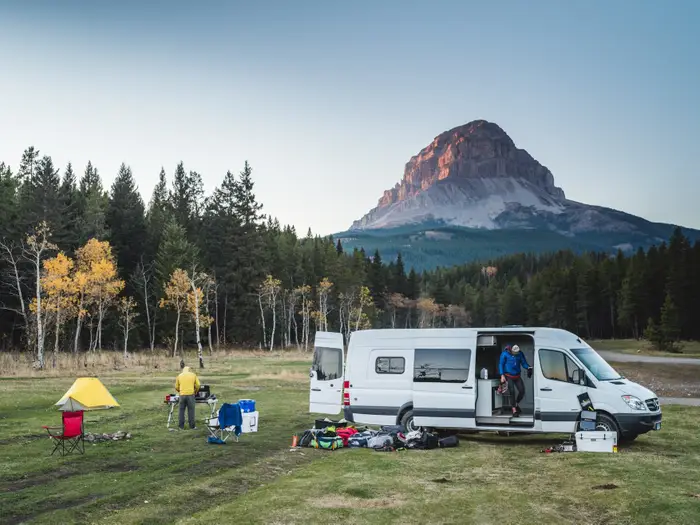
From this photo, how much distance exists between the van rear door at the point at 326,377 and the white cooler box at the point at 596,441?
8696 millimetres

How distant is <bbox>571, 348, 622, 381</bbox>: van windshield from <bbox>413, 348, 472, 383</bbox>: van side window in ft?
9.06

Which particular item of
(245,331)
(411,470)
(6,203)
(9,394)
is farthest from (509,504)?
(245,331)

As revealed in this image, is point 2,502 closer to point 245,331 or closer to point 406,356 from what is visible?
point 406,356

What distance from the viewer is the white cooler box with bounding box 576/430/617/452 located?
45.7 ft

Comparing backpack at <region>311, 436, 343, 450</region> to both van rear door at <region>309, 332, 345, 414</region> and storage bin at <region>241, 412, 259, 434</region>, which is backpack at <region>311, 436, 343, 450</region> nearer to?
storage bin at <region>241, 412, 259, 434</region>

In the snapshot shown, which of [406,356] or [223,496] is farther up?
[406,356]

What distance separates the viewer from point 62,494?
10.3 metres

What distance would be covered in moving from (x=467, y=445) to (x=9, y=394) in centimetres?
1881

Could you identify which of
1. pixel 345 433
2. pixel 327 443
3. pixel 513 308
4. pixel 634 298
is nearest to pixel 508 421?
pixel 345 433

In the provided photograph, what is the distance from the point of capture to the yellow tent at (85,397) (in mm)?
15648

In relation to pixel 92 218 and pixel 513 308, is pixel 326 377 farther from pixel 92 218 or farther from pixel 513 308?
pixel 513 308

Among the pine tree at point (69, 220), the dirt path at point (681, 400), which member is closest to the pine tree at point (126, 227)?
the pine tree at point (69, 220)

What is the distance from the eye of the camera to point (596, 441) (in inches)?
552

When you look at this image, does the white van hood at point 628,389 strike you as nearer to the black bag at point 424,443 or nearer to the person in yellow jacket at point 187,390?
the black bag at point 424,443
